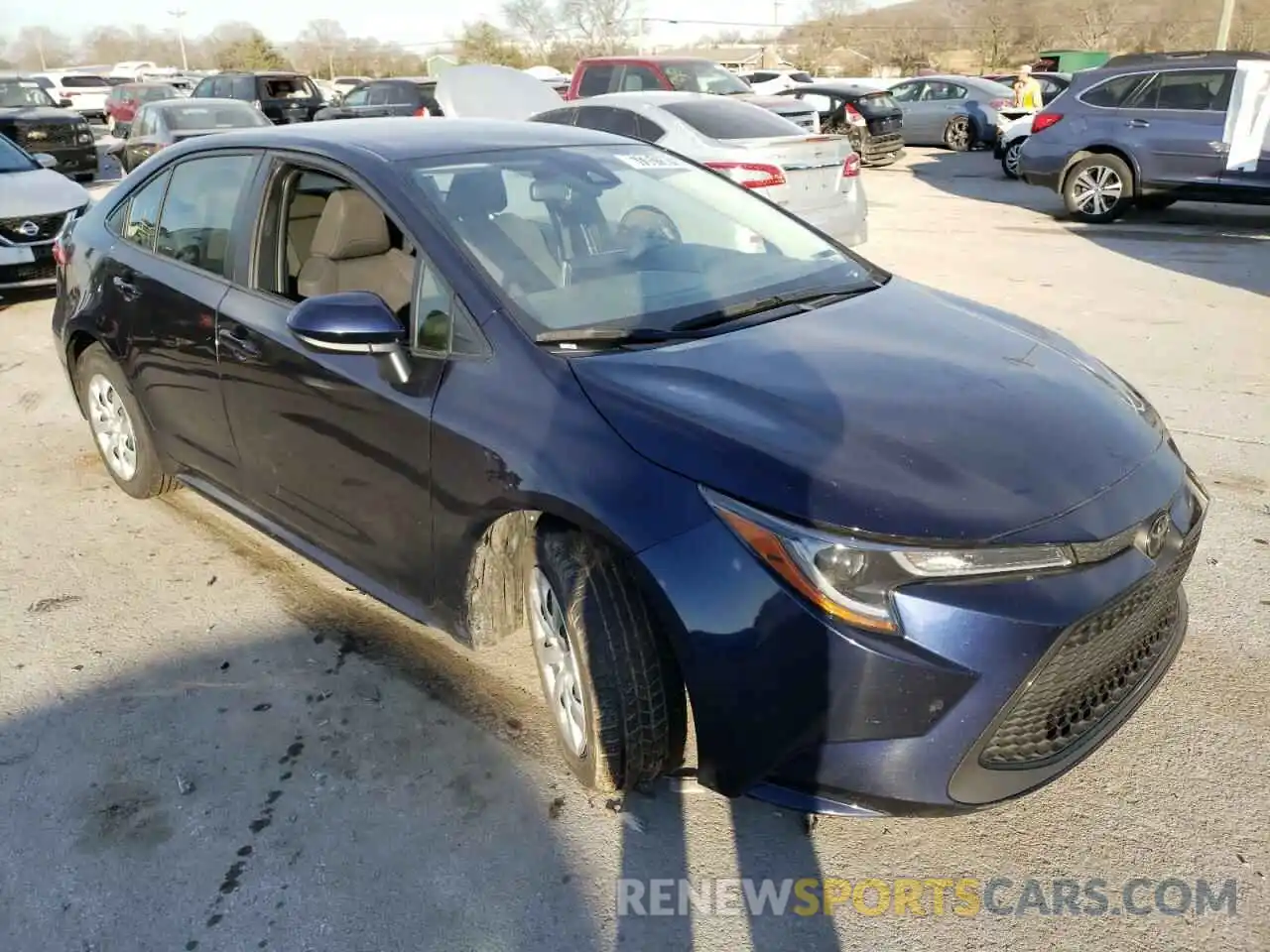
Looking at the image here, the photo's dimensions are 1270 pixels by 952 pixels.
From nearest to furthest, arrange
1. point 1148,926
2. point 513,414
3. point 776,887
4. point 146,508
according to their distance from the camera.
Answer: point 1148,926
point 776,887
point 513,414
point 146,508

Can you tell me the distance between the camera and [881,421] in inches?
94.3

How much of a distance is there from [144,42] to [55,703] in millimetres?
138714

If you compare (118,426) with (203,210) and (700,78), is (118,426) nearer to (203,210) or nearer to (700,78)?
(203,210)

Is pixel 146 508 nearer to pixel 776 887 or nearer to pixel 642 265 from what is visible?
pixel 642 265

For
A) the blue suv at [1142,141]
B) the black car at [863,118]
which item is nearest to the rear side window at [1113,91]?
the blue suv at [1142,141]

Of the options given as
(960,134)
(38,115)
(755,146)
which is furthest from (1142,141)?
(38,115)

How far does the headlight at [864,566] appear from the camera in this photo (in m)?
2.06

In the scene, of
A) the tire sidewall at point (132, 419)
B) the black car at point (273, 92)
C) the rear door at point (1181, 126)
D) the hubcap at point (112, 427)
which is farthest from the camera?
the black car at point (273, 92)

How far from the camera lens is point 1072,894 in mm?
2320

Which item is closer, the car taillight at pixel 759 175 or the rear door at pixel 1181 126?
the car taillight at pixel 759 175

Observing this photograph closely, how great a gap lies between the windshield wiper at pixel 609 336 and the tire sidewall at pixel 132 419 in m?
2.36

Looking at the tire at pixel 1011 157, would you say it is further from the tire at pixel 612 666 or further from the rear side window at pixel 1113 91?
the tire at pixel 612 666

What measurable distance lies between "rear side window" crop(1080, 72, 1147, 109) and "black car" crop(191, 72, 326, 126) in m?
15.5

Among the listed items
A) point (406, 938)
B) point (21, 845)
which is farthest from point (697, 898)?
point (21, 845)
